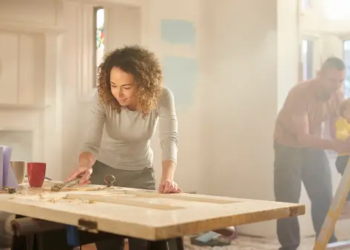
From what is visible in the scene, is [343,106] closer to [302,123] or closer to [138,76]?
[302,123]

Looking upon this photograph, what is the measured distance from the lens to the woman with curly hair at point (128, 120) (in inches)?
86.5

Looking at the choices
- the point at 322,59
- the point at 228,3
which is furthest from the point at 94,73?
the point at 322,59

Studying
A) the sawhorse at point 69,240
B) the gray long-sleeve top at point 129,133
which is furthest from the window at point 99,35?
the sawhorse at point 69,240

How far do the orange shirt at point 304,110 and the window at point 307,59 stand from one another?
0.05 m

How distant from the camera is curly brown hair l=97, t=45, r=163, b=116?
2230 millimetres

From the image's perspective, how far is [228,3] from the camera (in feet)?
12.5

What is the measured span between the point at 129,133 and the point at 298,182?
1.37 meters

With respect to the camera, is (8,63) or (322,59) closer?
(322,59)

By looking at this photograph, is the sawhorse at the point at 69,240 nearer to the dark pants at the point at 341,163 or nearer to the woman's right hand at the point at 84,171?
the woman's right hand at the point at 84,171

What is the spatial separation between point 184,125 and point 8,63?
133 centimetres

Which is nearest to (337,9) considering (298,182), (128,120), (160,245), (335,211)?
(298,182)

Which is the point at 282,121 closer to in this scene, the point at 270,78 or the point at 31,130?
the point at 270,78

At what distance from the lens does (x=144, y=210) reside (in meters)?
1.25

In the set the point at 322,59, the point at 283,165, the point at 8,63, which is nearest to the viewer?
the point at 322,59
